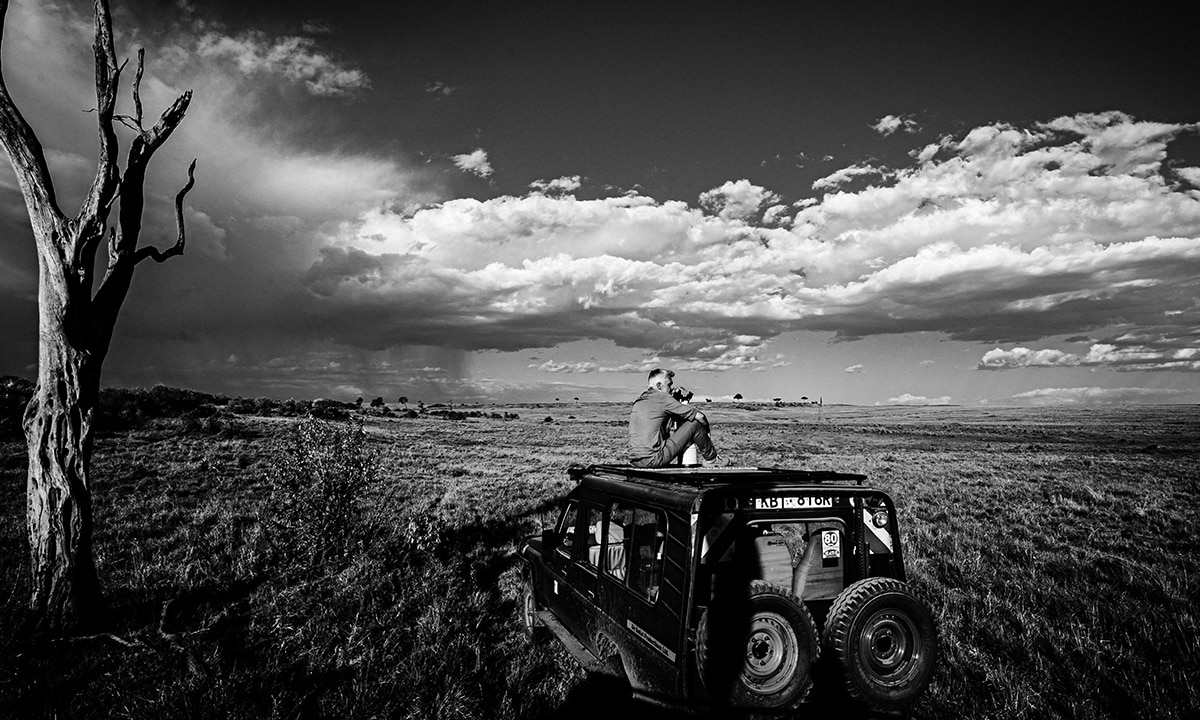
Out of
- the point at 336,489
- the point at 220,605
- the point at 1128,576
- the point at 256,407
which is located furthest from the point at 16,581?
the point at 256,407

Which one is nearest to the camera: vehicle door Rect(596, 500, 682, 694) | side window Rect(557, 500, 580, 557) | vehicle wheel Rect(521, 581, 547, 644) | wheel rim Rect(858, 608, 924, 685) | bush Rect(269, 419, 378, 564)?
vehicle door Rect(596, 500, 682, 694)

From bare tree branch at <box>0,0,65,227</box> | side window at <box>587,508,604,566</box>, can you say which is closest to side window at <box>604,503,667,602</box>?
side window at <box>587,508,604,566</box>

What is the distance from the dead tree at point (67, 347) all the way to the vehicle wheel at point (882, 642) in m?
7.04

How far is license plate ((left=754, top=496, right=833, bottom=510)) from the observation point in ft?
12.5

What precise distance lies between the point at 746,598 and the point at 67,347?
686 cm

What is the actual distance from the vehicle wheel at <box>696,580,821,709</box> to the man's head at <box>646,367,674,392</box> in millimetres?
3965

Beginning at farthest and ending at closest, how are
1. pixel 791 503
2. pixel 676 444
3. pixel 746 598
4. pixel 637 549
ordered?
pixel 676 444, pixel 637 549, pixel 791 503, pixel 746 598

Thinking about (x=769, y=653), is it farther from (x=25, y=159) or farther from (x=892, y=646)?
(x=25, y=159)

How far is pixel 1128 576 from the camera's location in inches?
331

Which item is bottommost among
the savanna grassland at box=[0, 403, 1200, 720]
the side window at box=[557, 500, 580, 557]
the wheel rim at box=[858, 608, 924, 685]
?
the savanna grassland at box=[0, 403, 1200, 720]

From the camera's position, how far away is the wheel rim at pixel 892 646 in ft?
12.0

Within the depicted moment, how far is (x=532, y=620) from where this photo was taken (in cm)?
616

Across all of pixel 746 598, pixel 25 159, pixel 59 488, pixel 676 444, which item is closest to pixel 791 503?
pixel 746 598

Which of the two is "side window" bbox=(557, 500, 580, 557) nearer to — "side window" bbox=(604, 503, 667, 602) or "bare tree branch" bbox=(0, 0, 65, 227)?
"side window" bbox=(604, 503, 667, 602)
